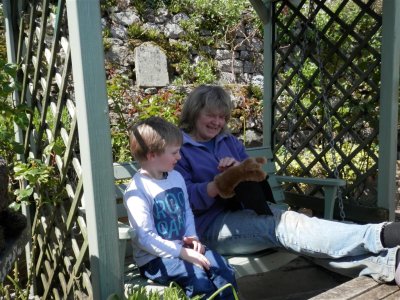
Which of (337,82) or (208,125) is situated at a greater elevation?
(337,82)

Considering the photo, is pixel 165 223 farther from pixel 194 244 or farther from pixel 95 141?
pixel 95 141

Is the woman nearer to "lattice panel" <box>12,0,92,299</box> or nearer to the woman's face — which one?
the woman's face

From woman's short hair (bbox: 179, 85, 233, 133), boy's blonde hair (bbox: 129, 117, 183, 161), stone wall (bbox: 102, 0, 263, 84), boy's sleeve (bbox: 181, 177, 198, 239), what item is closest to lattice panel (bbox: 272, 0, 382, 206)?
woman's short hair (bbox: 179, 85, 233, 133)

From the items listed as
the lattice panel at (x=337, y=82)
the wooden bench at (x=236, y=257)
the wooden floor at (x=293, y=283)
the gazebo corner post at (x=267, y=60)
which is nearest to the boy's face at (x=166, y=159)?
the wooden bench at (x=236, y=257)

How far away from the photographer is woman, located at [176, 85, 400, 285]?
218 centimetres

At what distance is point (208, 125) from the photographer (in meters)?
2.69

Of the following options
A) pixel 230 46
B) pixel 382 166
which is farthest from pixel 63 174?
pixel 230 46

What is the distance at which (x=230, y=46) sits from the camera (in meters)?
6.88

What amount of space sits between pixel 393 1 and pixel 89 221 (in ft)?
7.68

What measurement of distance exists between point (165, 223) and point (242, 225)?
53 centimetres

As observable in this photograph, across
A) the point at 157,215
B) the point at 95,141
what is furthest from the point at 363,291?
the point at 95,141

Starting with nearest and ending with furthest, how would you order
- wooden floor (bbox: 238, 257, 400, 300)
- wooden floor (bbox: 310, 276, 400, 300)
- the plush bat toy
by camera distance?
wooden floor (bbox: 310, 276, 400, 300) → the plush bat toy → wooden floor (bbox: 238, 257, 400, 300)

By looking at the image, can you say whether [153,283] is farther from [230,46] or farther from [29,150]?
[230,46]

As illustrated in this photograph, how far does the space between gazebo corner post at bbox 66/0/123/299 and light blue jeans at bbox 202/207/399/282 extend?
82 cm
